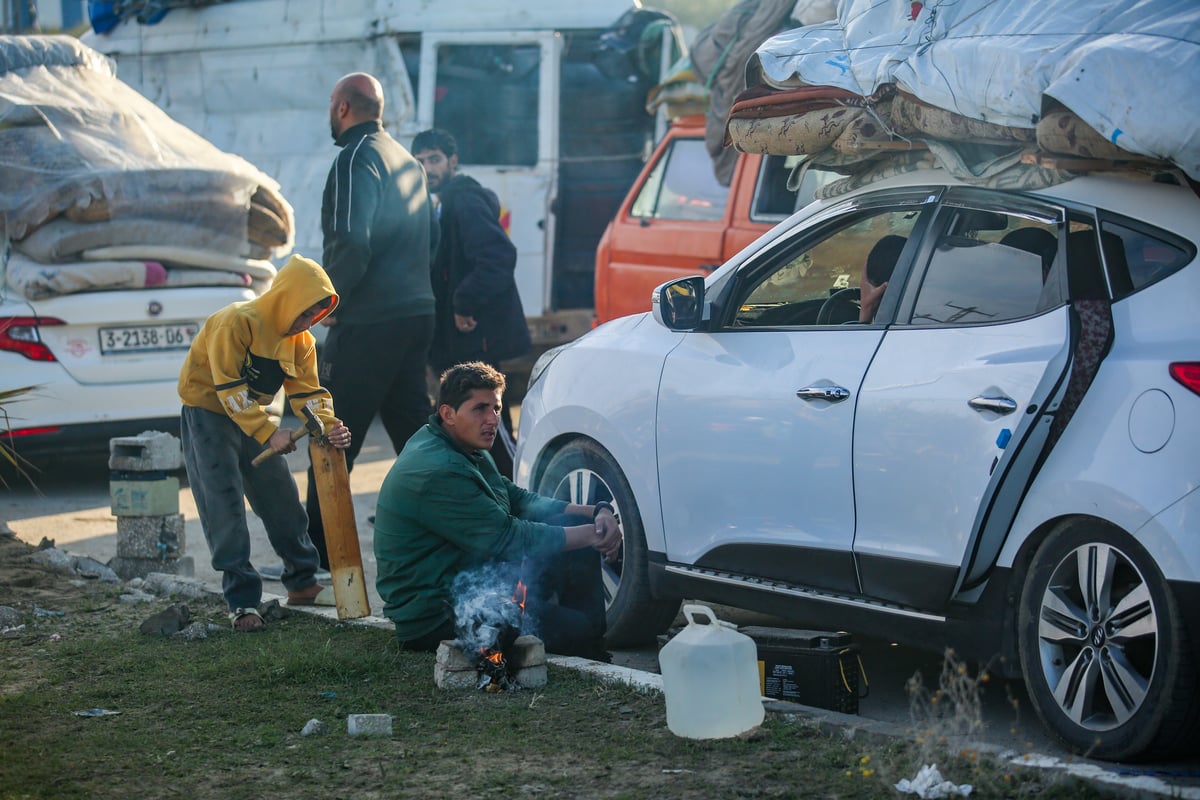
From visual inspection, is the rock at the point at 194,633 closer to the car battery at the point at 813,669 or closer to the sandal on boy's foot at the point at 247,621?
the sandal on boy's foot at the point at 247,621

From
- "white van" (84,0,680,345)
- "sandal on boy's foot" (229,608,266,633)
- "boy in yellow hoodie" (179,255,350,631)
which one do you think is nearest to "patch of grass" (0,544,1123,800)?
"sandal on boy's foot" (229,608,266,633)

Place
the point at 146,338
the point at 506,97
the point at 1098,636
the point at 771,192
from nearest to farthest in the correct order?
the point at 1098,636 < the point at 146,338 < the point at 771,192 < the point at 506,97

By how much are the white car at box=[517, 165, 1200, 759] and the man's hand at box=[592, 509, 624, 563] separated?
200 millimetres

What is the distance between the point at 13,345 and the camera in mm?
8758

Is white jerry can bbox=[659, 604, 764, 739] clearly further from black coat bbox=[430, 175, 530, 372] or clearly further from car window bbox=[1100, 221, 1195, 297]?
black coat bbox=[430, 175, 530, 372]

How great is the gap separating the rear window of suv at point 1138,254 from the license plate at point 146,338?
6.22 meters

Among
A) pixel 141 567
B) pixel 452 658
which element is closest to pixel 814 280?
pixel 452 658

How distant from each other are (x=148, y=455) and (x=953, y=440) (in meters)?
4.13

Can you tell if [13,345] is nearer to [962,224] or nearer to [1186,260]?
[962,224]

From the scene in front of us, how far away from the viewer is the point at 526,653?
514cm

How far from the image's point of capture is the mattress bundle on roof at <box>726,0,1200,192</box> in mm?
4152

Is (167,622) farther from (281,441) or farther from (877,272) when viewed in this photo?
(877,272)

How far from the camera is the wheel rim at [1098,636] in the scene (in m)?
4.11

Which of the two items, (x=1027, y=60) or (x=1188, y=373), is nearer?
(x=1188, y=373)
